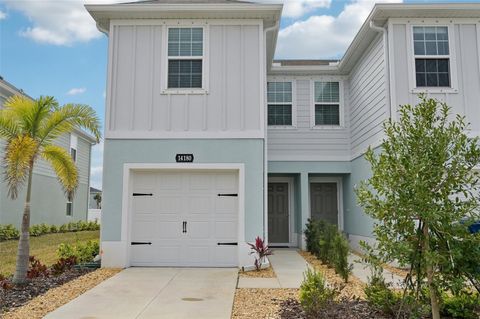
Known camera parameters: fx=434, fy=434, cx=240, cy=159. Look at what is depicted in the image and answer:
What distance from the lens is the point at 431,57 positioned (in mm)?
10430

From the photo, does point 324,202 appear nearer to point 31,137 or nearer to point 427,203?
point 31,137

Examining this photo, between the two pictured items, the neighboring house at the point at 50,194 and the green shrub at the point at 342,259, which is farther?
the neighboring house at the point at 50,194

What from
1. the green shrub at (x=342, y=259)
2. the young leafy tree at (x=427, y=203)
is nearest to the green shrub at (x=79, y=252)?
the green shrub at (x=342, y=259)

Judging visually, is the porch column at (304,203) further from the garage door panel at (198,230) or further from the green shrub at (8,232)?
the green shrub at (8,232)

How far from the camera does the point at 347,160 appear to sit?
45.0 feet

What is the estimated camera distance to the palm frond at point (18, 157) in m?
7.76

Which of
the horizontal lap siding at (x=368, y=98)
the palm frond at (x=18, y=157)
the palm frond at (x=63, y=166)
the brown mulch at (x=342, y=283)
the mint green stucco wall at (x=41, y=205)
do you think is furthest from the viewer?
the mint green stucco wall at (x=41, y=205)

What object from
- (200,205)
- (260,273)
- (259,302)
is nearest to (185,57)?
(200,205)

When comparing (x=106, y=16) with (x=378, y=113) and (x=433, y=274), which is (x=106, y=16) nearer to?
(x=378, y=113)

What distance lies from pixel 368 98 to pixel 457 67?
7.63 feet

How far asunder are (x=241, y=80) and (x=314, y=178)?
5.52m

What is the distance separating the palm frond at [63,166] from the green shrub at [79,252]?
1.66 metres

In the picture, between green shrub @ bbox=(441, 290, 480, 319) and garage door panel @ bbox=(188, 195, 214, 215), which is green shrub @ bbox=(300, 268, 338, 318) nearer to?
green shrub @ bbox=(441, 290, 480, 319)

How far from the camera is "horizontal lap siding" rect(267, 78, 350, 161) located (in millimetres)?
13828
